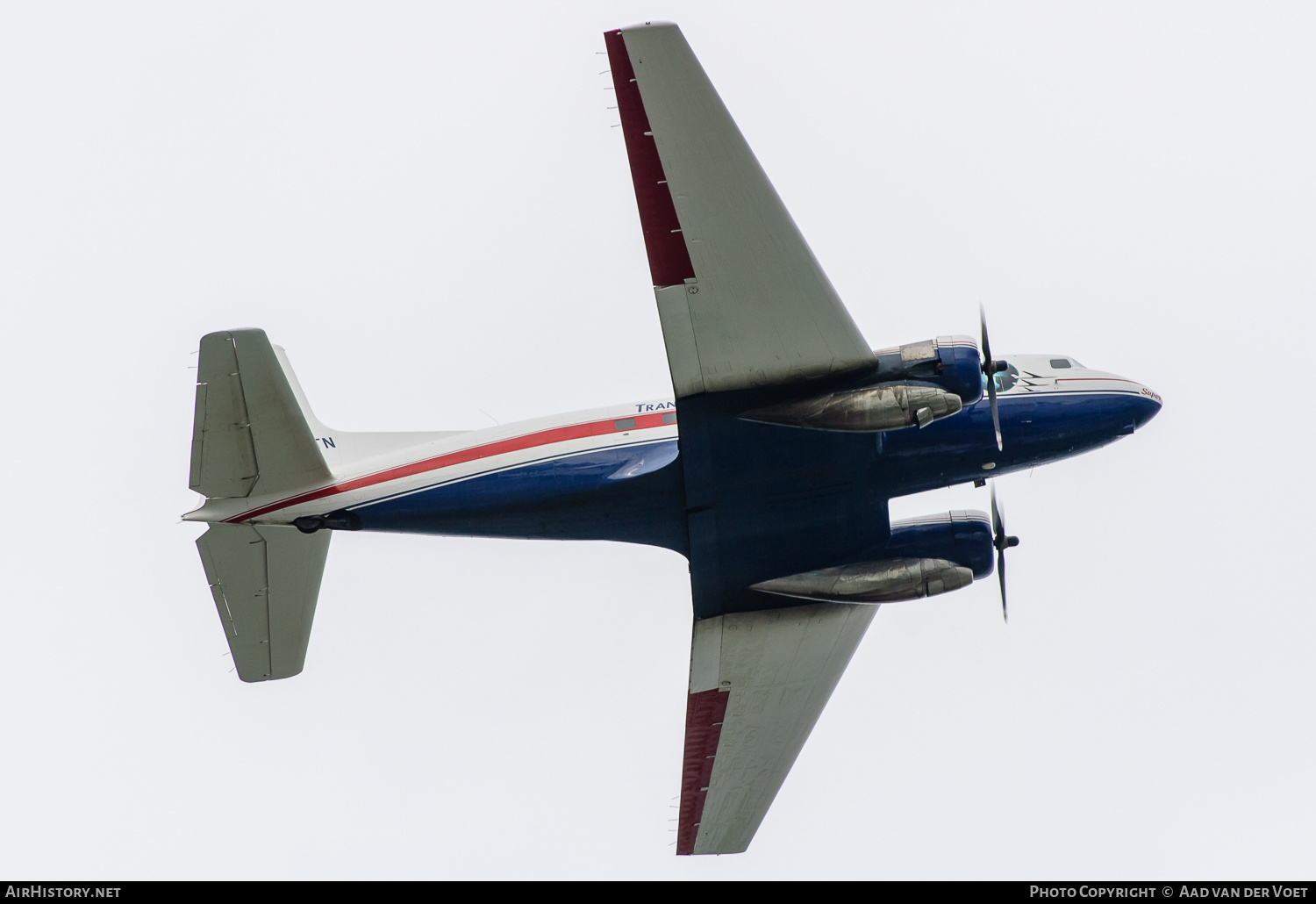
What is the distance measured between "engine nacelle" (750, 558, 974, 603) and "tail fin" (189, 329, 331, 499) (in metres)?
9.34

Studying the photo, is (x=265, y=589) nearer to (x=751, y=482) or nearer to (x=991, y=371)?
(x=751, y=482)

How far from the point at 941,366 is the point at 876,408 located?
1.46 meters

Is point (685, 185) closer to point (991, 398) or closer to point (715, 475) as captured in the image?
point (715, 475)

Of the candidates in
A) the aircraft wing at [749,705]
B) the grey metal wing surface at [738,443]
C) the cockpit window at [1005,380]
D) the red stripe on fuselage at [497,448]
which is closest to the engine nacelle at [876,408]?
the grey metal wing surface at [738,443]

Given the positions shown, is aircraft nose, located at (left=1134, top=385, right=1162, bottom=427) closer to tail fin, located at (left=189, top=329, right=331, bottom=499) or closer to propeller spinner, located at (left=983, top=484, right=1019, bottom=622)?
Result: propeller spinner, located at (left=983, top=484, right=1019, bottom=622)

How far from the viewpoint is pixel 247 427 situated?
73.3ft

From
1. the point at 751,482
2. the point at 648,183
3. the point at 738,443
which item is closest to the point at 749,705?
the point at 751,482

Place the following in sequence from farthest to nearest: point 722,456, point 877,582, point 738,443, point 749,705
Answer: point 749,705 < point 877,582 < point 722,456 < point 738,443

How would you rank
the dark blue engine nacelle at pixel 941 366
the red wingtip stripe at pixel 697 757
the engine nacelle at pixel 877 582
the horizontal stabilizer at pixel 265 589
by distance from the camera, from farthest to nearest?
the red wingtip stripe at pixel 697 757, the engine nacelle at pixel 877 582, the horizontal stabilizer at pixel 265 589, the dark blue engine nacelle at pixel 941 366

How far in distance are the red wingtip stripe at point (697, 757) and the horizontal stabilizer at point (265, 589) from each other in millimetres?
8249

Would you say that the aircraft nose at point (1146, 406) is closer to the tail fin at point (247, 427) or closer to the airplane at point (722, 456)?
the airplane at point (722, 456)

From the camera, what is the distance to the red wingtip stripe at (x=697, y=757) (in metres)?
27.4

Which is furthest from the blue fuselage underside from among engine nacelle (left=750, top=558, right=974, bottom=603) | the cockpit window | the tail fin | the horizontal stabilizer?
the horizontal stabilizer

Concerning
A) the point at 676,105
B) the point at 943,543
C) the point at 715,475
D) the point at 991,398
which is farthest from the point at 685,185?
the point at 943,543
